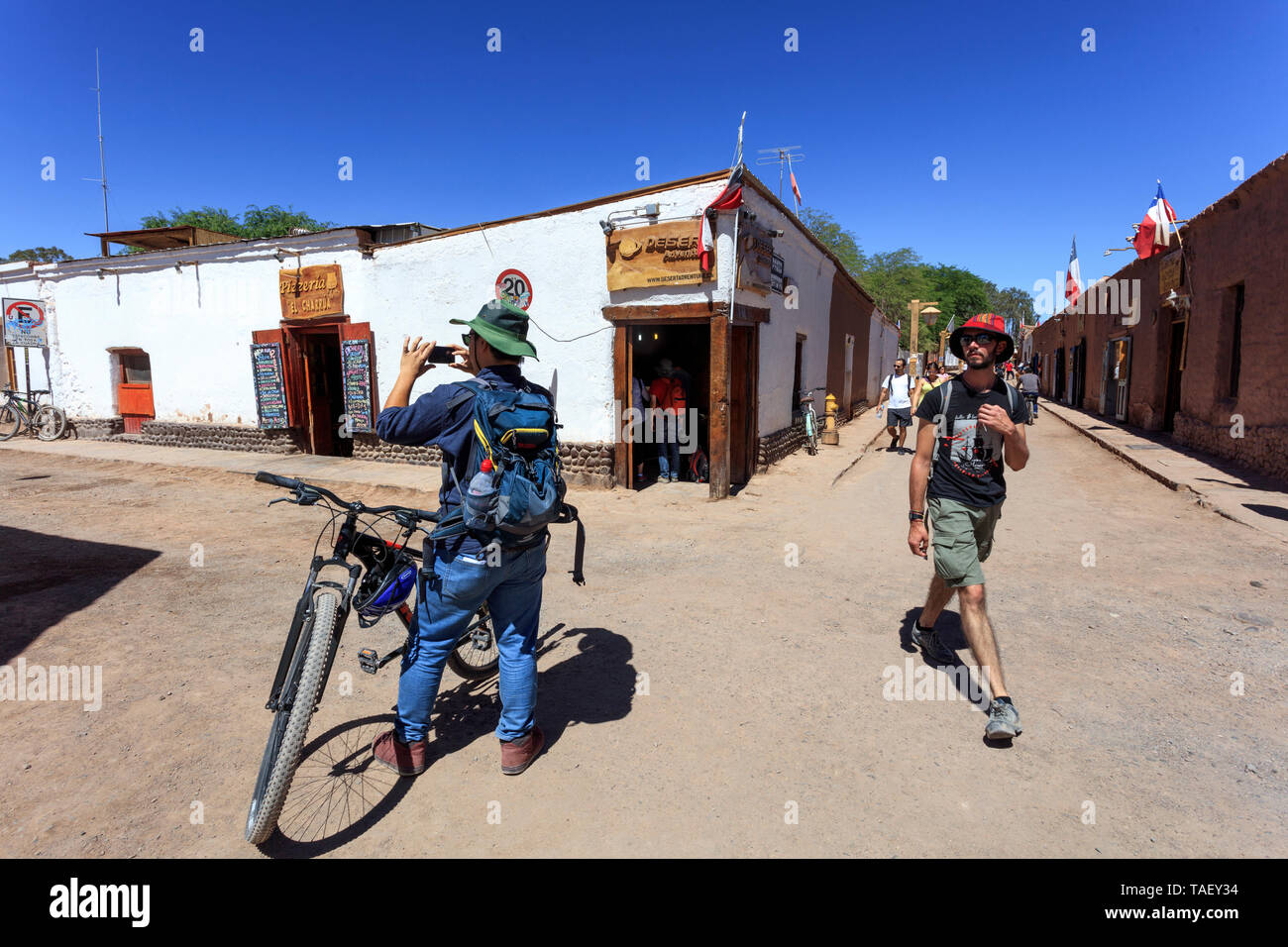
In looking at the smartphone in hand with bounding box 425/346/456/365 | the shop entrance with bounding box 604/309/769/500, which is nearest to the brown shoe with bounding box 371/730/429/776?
the smartphone in hand with bounding box 425/346/456/365

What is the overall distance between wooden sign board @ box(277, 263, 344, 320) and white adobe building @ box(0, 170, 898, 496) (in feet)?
0.12

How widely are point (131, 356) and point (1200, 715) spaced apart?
1813 centimetres

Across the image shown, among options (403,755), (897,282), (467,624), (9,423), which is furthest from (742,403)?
(897,282)

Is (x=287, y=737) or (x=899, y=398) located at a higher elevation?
(x=899, y=398)

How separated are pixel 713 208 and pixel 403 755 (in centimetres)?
738

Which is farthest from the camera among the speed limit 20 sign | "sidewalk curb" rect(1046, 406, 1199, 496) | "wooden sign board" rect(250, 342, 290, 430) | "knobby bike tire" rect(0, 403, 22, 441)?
"knobby bike tire" rect(0, 403, 22, 441)

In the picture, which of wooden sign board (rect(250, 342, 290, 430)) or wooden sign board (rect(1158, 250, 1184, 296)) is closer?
wooden sign board (rect(250, 342, 290, 430))

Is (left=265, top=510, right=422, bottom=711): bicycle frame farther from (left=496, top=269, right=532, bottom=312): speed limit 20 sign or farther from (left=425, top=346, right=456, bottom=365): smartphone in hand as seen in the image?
(left=496, top=269, right=532, bottom=312): speed limit 20 sign

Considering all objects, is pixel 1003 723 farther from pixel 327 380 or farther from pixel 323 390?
pixel 327 380

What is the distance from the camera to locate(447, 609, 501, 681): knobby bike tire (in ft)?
11.2

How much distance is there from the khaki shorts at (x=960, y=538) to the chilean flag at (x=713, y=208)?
18.9 feet

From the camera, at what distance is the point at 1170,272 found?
12.9m

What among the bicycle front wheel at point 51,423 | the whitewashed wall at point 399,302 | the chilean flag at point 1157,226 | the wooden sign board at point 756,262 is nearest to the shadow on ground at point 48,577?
the whitewashed wall at point 399,302

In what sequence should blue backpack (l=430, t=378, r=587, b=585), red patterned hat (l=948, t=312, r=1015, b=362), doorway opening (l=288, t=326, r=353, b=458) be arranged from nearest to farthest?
blue backpack (l=430, t=378, r=587, b=585) → red patterned hat (l=948, t=312, r=1015, b=362) → doorway opening (l=288, t=326, r=353, b=458)
